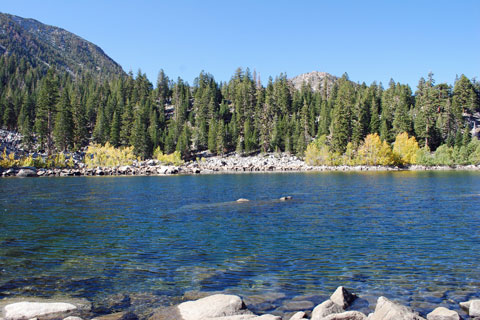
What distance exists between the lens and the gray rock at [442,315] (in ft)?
28.1

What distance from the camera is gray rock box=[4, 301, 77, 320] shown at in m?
9.15

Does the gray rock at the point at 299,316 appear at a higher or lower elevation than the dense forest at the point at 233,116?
lower

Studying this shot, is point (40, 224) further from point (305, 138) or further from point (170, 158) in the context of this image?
point (305, 138)

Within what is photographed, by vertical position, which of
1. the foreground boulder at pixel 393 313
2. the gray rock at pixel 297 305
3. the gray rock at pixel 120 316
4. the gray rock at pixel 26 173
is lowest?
the gray rock at pixel 120 316

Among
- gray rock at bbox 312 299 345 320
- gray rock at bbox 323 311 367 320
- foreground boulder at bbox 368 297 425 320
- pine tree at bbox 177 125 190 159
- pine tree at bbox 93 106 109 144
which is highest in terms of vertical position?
pine tree at bbox 93 106 109 144

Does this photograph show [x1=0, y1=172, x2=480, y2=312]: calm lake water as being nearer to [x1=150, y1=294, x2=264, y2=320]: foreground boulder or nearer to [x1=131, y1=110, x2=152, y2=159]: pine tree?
[x1=150, y1=294, x2=264, y2=320]: foreground boulder

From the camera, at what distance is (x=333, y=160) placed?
337 ft

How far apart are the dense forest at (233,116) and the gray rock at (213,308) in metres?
98.1

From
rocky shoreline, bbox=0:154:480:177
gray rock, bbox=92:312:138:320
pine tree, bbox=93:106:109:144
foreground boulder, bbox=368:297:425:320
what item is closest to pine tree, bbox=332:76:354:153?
rocky shoreline, bbox=0:154:480:177

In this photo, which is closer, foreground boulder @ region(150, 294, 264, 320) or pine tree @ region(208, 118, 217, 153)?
foreground boulder @ region(150, 294, 264, 320)

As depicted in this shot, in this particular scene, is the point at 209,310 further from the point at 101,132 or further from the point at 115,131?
the point at 101,132

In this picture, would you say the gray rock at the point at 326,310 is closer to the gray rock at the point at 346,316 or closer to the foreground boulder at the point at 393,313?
the gray rock at the point at 346,316

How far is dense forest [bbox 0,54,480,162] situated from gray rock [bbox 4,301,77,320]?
3767 inches

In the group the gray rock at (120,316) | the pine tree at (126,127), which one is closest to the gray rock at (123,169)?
the pine tree at (126,127)
